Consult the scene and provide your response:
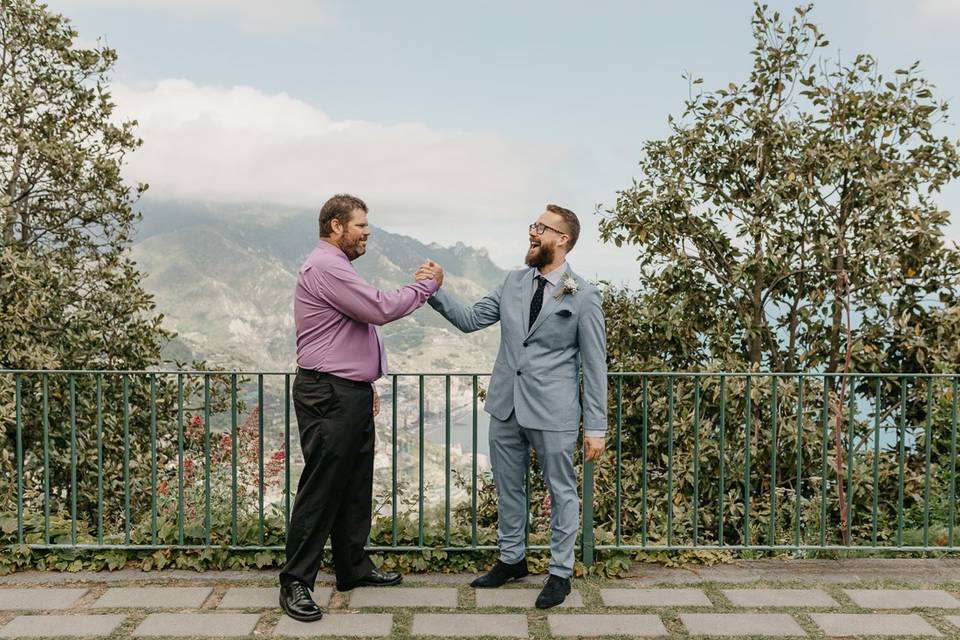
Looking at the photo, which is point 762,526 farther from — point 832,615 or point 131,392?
point 131,392

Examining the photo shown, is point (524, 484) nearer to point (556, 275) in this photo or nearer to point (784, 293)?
point (556, 275)

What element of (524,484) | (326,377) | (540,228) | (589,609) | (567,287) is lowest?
(589,609)

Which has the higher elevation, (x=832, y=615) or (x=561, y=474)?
(x=561, y=474)

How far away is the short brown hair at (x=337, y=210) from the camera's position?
4.11m

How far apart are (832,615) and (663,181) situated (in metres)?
4.20

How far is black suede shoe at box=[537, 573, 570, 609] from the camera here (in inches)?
168

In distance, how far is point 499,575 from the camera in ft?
15.0

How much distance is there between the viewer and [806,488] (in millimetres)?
7191

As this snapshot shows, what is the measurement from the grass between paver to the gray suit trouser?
238 millimetres

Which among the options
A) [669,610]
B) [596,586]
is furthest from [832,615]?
[596,586]

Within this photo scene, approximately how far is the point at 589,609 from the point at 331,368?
163 cm

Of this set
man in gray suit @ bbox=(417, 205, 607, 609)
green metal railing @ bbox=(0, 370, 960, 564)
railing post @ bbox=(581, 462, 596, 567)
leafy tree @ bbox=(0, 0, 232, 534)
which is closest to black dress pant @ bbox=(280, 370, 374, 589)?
green metal railing @ bbox=(0, 370, 960, 564)

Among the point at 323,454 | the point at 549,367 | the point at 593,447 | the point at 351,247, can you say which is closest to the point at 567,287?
the point at 549,367

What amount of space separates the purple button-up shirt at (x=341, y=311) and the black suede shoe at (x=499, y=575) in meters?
1.19
